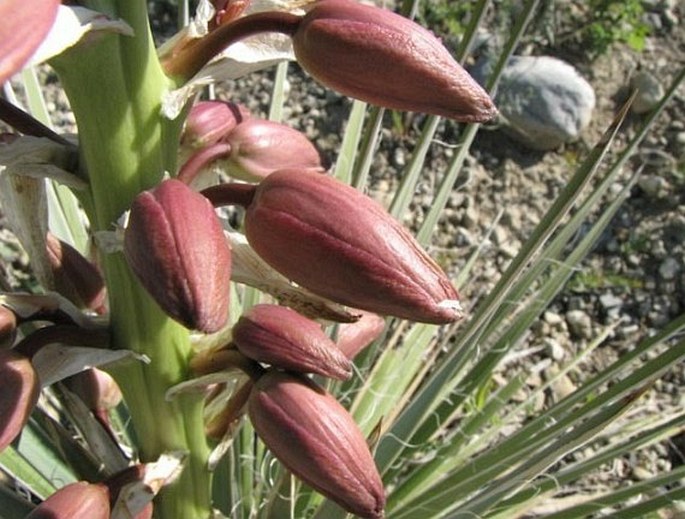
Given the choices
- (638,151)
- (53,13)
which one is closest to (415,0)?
(53,13)

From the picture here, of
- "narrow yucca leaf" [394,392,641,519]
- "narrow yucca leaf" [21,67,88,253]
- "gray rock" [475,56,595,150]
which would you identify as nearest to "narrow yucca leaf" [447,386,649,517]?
"narrow yucca leaf" [394,392,641,519]

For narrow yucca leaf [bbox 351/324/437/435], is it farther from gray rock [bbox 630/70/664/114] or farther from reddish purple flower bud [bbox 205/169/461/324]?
gray rock [bbox 630/70/664/114]

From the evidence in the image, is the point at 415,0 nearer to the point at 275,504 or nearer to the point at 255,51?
the point at 255,51

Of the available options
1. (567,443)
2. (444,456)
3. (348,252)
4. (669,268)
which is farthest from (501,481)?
(669,268)

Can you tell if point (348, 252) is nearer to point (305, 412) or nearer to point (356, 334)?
point (305, 412)

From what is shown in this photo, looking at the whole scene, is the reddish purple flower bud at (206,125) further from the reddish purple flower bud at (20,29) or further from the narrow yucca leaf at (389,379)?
the narrow yucca leaf at (389,379)
